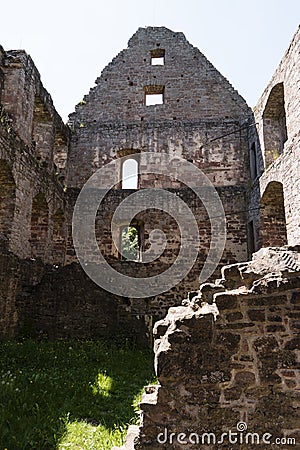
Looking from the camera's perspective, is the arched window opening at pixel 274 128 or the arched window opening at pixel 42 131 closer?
the arched window opening at pixel 42 131

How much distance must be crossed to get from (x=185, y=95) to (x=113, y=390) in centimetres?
1435

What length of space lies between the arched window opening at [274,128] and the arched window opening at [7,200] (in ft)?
27.1

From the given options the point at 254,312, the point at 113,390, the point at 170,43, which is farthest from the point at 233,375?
the point at 170,43

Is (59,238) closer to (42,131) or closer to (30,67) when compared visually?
(42,131)

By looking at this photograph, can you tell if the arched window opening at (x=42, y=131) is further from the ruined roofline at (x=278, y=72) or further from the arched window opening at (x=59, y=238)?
the ruined roofline at (x=278, y=72)

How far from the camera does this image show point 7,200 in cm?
1011

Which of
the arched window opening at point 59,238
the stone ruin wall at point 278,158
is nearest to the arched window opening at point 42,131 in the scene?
the arched window opening at point 59,238

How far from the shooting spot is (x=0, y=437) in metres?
3.88

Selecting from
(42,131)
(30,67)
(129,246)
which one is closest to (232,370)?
(30,67)

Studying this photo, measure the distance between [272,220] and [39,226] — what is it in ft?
25.0

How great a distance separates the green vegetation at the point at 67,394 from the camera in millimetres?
4051

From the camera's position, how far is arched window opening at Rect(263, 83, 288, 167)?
1302 cm

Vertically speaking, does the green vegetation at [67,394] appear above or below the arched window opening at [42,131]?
below

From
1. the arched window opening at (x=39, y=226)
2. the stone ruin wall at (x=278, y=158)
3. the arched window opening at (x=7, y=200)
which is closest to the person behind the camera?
the arched window opening at (x=7, y=200)
